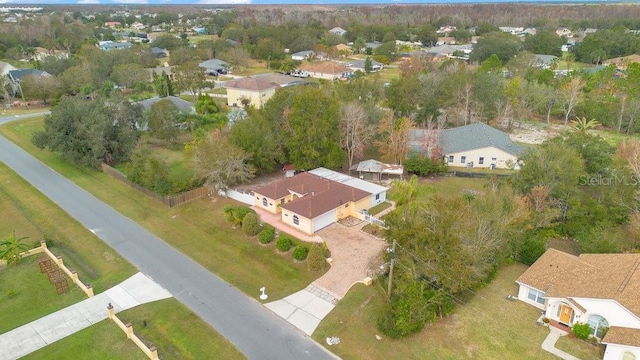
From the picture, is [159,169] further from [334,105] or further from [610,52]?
[610,52]

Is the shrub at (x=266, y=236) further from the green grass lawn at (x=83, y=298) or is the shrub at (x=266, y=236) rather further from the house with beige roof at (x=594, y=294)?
the house with beige roof at (x=594, y=294)

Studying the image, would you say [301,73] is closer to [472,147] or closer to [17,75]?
[17,75]

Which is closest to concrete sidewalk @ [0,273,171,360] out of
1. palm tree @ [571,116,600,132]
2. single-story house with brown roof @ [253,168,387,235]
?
single-story house with brown roof @ [253,168,387,235]

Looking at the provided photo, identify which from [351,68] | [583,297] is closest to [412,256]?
[583,297]

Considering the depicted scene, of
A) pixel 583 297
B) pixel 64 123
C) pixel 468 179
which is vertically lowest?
pixel 468 179

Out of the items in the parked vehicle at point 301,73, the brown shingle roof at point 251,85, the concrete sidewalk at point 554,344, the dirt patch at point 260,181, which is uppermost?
the brown shingle roof at point 251,85

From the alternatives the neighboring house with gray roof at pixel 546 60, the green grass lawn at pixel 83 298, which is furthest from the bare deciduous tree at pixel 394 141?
the neighboring house with gray roof at pixel 546 60

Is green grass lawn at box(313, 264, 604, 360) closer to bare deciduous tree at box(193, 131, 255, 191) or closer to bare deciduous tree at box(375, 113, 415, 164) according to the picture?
bare deciduous tree at box(193, 131, 255, 191)
